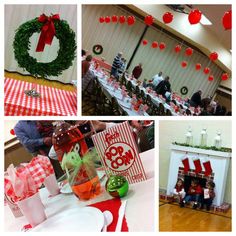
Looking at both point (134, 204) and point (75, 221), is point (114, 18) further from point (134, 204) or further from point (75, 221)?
point (75, 221)

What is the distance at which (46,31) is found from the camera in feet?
6.19

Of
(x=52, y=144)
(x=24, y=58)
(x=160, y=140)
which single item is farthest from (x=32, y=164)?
(x=160, y=140)

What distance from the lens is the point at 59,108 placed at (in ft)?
6.35

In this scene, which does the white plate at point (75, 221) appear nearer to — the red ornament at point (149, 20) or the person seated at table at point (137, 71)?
the person seated at table at point (137, 71)

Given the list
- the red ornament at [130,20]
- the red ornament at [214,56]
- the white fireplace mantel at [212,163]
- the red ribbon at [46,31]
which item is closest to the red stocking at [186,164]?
the white fireplace mantel at [212,163]

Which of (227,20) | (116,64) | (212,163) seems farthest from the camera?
(212,163)

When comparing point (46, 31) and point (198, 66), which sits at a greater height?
point (46, 31)

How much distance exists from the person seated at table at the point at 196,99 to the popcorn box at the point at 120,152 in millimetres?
353

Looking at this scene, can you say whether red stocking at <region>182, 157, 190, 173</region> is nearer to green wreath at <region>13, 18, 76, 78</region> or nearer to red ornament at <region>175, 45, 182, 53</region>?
red ornament at <region>175, 45, 182, 53</region>

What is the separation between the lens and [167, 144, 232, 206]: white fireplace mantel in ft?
6.42

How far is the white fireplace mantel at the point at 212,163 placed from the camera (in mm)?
1958

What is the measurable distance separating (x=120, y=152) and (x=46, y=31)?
2.35 ft

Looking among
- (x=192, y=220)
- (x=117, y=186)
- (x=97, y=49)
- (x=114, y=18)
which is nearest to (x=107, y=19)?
(x=114, y=18)

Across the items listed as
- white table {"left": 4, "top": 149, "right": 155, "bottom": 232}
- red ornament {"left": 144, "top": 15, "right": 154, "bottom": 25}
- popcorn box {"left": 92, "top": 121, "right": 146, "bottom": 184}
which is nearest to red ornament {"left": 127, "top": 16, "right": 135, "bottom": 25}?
red ornament {"left": 144, "top": 15, "right": 154, "bottom": 25}
